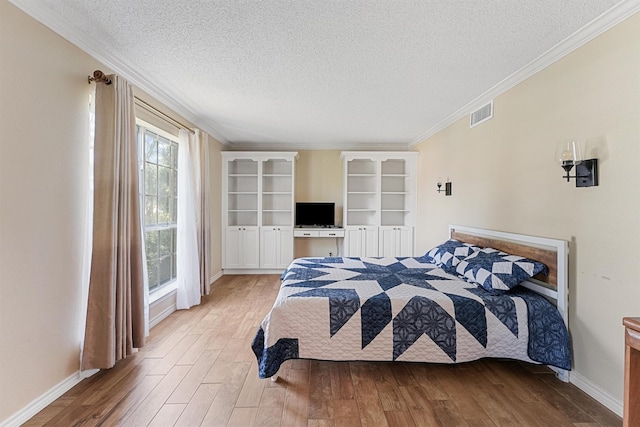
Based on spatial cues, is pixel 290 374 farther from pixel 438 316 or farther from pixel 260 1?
pixel 260 1

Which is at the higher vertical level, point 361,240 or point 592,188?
point 592,188

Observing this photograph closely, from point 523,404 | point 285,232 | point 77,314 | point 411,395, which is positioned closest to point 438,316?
point 411,395

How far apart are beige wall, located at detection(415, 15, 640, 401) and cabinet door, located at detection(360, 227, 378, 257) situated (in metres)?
2.59

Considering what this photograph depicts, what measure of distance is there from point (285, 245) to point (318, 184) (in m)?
1.35

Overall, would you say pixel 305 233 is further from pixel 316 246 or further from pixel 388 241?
pixel 388 241

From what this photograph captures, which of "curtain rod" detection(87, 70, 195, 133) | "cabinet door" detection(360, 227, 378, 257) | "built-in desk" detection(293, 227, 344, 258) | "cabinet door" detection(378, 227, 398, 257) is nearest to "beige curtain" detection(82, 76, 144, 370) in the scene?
"curtain rod" detection(87, 70, 195, 133)

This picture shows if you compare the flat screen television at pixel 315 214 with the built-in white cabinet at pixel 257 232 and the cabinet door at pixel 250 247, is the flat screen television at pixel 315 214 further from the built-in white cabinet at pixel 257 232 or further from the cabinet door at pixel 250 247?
the cabinet door at pixel 250 247

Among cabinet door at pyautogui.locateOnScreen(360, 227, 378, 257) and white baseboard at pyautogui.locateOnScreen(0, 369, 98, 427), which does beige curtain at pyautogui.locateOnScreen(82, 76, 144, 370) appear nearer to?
white baseboard at pyautogui.locateOnScreen(0, 369, 98, 427)

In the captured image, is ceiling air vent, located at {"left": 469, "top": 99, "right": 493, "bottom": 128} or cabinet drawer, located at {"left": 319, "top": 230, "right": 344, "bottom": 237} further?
cabinet drawer, located at {"left": 319, "top": 230, "right": 344, "bottom": 237}

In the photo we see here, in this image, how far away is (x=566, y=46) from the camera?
7.06ft

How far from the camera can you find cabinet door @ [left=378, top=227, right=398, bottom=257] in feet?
A: 17.9

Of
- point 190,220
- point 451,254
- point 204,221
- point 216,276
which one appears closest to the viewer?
point 451,254

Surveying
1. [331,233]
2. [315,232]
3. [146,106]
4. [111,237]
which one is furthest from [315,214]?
[111,237]

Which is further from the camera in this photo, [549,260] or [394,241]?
[394,241]
